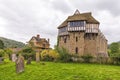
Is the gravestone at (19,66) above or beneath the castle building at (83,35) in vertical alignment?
beneath

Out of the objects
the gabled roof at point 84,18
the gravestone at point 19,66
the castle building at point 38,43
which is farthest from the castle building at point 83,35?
the gravestone at point 19,66

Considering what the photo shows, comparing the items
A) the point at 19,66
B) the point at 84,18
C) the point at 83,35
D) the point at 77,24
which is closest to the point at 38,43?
the point at 77,24

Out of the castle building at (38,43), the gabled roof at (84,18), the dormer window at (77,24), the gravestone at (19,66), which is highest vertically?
the gabled roof at (84,18)

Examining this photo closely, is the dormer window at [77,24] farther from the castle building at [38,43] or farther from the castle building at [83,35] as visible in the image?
the castle building at [38,43]

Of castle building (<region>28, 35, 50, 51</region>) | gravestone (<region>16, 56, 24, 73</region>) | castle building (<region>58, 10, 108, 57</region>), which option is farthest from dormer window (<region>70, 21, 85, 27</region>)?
gravestone (<region>16, 56, 24, 73</region>)

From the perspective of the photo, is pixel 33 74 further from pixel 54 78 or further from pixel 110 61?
pixel 110 61

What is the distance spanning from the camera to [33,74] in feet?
95.8

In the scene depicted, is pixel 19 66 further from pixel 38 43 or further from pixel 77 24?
pixel 38 43

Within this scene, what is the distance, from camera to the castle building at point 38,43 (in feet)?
255

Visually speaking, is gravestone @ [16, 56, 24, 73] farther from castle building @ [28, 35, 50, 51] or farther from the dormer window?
castle building @ [28, 35, 50, 51]

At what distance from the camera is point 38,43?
81.9 meters

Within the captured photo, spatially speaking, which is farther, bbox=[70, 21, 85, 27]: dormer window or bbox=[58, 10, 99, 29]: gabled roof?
bbox=[58, 10, 99, 29]: gabled roof

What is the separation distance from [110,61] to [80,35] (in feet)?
50.9

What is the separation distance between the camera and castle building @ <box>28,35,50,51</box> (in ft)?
255
